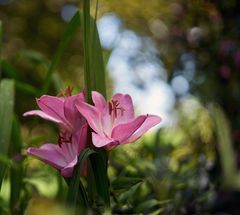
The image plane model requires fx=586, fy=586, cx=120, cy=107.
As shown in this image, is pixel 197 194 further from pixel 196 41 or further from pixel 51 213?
pixel 196 41

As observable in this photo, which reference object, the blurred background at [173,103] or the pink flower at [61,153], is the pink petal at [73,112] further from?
the blurred background at [173,103]

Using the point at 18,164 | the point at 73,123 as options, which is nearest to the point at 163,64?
the point at 18,164

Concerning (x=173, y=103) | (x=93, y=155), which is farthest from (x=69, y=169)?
(x=173, y=103)

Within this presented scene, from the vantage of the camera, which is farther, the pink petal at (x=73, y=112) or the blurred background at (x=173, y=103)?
the blurred background at (x=173, y=103)

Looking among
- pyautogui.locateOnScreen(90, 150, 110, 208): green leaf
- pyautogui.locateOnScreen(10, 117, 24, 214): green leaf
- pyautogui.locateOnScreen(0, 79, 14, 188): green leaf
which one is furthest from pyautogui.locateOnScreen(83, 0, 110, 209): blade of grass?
pyautogui.locateOnScreen(10, 117, 24, 214): green leaf

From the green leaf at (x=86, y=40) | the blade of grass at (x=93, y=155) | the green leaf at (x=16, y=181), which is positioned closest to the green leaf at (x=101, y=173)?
the blade of grass at (x=93, y=155)

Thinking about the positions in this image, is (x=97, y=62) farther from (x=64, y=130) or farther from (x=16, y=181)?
(x=16, y=181)

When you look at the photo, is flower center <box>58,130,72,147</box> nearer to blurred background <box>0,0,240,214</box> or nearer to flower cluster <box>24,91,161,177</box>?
flower cluster <box>24,91,161,177</box>
